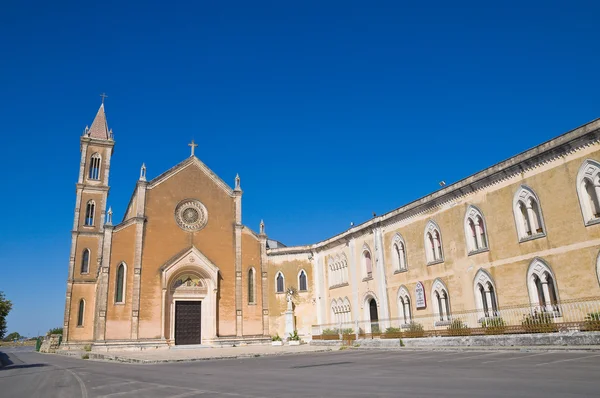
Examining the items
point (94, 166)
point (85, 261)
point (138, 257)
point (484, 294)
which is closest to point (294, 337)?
point (138, 257)

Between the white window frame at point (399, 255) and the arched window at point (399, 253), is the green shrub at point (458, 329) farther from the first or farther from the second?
the arched window at point (399, 253)

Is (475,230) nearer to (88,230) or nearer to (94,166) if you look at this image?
(88,230)

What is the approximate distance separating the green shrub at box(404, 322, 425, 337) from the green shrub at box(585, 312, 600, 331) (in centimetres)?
871

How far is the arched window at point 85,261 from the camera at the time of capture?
42722 mm

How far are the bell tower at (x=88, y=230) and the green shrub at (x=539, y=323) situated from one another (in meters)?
32.4

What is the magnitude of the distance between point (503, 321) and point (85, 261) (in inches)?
1484

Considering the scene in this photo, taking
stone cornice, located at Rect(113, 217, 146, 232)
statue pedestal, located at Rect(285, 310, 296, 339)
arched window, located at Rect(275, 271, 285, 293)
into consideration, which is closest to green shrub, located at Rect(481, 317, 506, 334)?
statue pedestal, located at Rect(285, 310, 296, 339)

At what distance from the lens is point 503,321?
65.2ft

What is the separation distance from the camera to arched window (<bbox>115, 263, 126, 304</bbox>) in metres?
32.0

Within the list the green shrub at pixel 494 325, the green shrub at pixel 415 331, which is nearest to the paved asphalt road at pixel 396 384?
the green shrub at pixel 494 325

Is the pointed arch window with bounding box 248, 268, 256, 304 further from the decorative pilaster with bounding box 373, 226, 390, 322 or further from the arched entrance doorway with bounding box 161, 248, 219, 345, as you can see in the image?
the decorative pilaster with bounding box 373, 226, 390, 322

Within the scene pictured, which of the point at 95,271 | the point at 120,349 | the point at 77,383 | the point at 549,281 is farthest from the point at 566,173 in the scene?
the point at 95,271

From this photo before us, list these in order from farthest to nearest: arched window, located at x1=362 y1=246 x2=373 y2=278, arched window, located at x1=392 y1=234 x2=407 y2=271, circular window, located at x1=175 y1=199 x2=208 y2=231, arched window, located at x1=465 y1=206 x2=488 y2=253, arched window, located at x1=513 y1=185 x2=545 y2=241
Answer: circular window, located at x1=175 y1=199 x2=208 y2=231
arched window, located at x1=362 y1=246 x2=373 y2=278
arched window, located at x1=392 y1=234 x2=407 y2=271
arched window, located at x1=465 y1=206 x2=488 y2=253
arched window, located at x1=513 y1=185 x2=545 y2=241

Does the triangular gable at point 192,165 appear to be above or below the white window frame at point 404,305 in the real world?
above
